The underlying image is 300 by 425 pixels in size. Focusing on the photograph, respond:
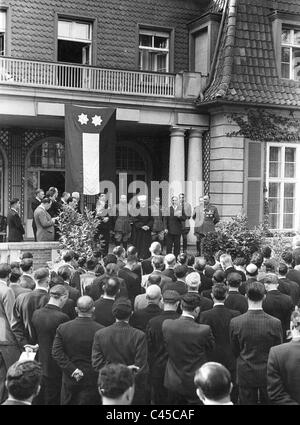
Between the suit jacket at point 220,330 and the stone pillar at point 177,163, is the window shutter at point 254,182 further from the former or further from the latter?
the suit jacket at point 220,330

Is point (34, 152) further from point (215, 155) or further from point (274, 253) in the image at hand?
point (274, 253)

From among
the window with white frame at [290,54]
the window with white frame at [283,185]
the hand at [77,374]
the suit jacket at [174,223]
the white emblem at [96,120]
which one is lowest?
the hand at [77,374]

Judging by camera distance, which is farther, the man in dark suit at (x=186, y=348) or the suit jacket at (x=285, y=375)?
the man in dark suit at (x=186, y=348)

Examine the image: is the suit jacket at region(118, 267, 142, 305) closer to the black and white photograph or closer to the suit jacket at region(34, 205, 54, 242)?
the black and white photograph

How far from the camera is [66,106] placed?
15.9 m

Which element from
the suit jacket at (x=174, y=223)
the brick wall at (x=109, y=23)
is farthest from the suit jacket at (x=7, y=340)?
the brick wall at (x=109, y=23)

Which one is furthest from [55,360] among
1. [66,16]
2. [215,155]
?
[66,16]

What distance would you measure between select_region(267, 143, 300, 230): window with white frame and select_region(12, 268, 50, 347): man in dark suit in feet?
40.6

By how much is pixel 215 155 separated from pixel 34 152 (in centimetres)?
606

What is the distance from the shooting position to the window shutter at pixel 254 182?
57.8ft

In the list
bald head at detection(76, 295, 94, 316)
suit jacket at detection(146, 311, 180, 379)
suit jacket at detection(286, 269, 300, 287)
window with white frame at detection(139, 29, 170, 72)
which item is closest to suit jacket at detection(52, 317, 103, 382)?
bald head at detection(76, 295, 94, 316)

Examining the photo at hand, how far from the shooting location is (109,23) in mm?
18438

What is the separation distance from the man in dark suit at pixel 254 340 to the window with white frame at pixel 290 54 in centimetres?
1397

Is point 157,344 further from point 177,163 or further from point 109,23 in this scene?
point 109,23
